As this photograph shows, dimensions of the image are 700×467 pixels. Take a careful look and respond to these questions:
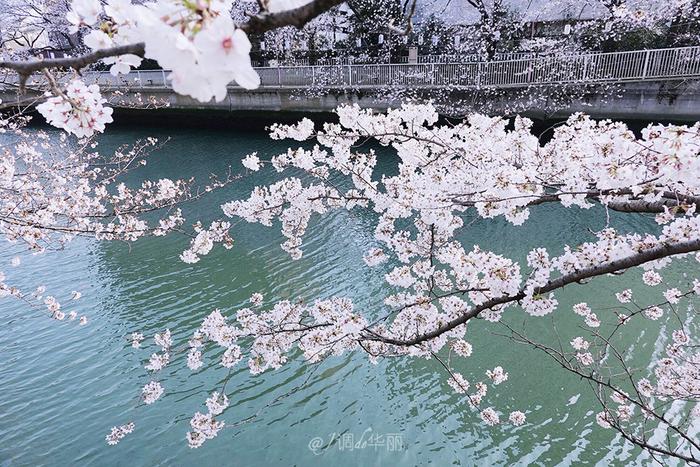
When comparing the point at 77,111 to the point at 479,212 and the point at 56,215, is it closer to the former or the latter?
the point at 479,212

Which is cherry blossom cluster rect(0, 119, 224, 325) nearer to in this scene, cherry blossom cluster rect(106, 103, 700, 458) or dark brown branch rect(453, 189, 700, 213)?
cherry blossom cluster rect(106, 103, 700, 458)

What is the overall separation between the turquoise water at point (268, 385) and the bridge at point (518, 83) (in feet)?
19.4

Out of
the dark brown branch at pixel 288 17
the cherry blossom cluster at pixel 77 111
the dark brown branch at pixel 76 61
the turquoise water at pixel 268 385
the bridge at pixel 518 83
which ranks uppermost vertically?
the dark brown branch at pixel 288 17

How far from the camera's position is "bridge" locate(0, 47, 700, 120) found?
12.8 meters

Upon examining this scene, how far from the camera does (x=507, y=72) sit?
47.6ft

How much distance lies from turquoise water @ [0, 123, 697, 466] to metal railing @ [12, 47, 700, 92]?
679 centimetres

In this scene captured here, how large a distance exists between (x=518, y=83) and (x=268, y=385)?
43.0 ft

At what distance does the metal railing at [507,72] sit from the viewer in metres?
12.8

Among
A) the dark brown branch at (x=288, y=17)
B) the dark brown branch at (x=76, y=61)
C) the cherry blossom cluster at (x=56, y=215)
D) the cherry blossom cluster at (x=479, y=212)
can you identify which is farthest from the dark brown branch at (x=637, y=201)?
the cherry blossom cluster at (x=56, y=215)

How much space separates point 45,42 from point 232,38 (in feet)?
106

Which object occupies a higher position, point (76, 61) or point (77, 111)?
point (76, 61)

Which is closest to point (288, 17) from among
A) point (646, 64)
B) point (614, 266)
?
point (614, 266)

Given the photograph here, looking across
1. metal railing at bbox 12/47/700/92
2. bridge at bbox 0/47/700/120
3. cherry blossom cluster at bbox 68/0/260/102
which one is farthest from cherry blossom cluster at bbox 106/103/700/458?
metal railing at bbox 12/47/700/92

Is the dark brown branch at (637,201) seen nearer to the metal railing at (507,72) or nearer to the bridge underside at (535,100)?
the bridge underside at (535,100)
